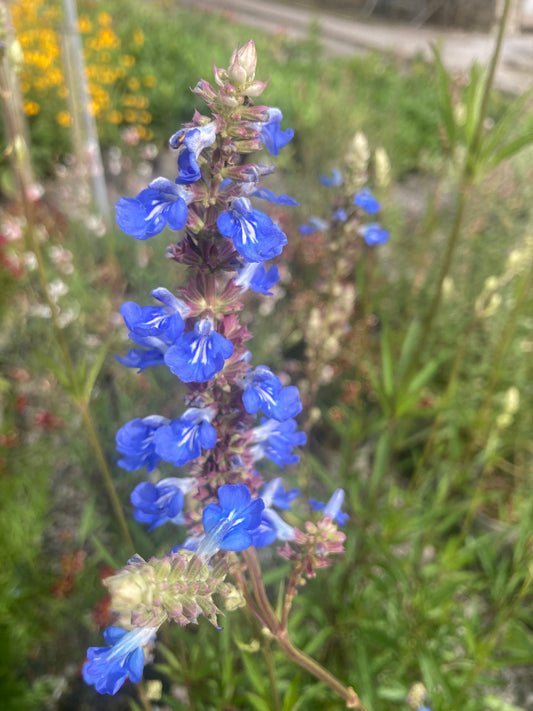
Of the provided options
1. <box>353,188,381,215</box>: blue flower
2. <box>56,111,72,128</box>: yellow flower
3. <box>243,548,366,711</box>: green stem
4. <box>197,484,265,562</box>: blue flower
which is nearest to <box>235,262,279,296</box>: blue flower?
<box>197,484,265,562</box>: blue flower

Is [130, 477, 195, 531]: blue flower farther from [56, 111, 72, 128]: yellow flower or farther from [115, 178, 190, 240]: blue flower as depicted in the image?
[56, 111, 72, 128]: yellow flower

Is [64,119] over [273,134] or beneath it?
beneath

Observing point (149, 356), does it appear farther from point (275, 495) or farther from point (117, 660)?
point (117, 660)

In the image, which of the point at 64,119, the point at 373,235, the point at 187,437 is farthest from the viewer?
the point at 64,119

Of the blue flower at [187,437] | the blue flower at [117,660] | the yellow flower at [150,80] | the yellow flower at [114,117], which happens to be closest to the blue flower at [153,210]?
the blue flower at [187,437]

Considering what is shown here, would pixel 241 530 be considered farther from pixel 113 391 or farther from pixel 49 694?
pixel 113 391

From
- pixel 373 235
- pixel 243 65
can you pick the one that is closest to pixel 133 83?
pixel 373 235

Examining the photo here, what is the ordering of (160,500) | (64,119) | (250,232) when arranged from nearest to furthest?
1. (250,232)
2. (160,500)
3. (64,119)

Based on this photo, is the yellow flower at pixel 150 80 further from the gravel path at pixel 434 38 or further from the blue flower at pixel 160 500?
the blue flower at pixel 160 500

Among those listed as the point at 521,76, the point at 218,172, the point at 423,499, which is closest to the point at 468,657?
the point at 423,499
